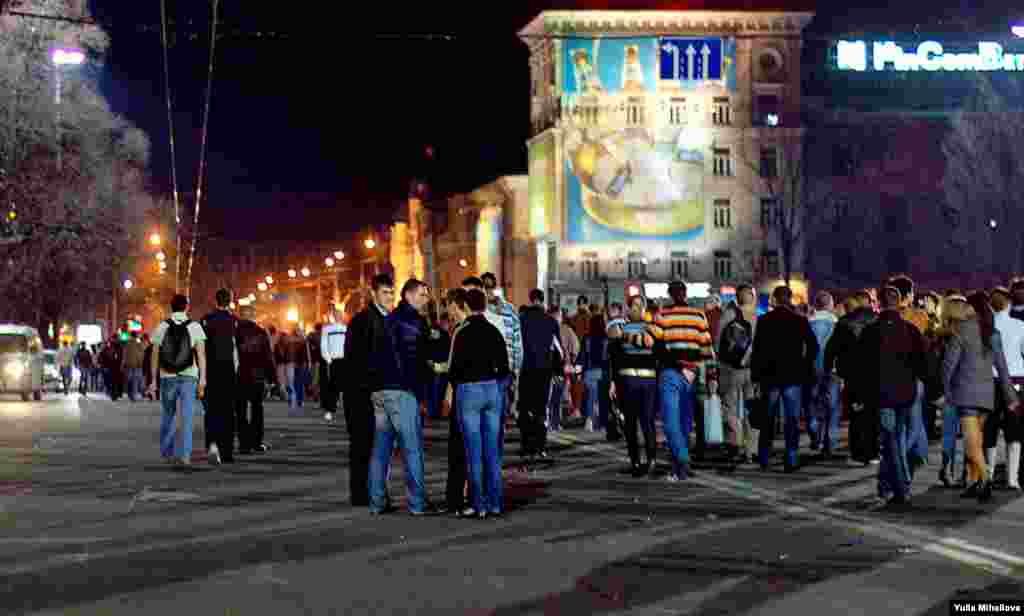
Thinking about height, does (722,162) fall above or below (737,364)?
above

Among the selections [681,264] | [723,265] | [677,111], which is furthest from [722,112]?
[681,264]

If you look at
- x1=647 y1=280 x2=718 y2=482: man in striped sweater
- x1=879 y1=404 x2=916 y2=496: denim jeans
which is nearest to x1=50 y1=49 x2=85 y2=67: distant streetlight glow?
x1=647 y1=280 x2=718 y2=482: man in striped sweater

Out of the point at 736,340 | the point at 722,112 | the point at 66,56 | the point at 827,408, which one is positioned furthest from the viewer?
the point at 722,112

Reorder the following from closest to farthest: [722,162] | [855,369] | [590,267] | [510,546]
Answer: [510,546]
[855,369]
[590,267]
[722,162]

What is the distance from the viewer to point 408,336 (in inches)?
599

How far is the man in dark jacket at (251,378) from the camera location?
76.6ft

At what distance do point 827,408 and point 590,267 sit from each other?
240 ft

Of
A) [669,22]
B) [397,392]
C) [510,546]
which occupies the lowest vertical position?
[510,546]

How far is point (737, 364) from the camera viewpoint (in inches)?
838

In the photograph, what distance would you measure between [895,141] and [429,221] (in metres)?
44.9

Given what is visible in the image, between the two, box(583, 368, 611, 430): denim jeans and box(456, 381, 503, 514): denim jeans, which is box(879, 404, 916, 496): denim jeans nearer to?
box(456, 381, 503, 514): denim jeans

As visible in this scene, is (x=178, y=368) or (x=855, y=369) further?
(x=178, y=368)

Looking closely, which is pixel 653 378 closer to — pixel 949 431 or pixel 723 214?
pixel 949 431

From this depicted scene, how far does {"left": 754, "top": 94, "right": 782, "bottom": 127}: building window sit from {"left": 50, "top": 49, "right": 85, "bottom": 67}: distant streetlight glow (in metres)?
49.4
